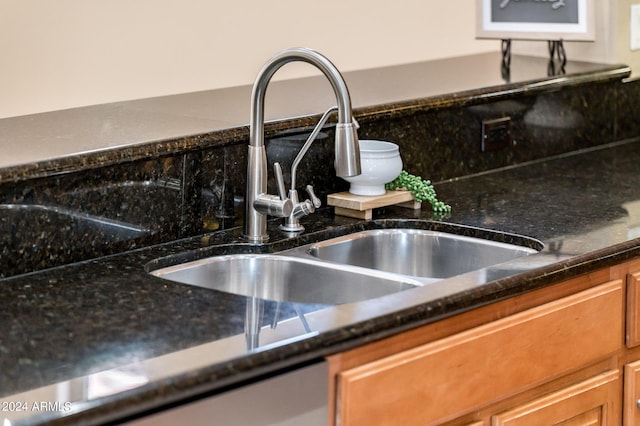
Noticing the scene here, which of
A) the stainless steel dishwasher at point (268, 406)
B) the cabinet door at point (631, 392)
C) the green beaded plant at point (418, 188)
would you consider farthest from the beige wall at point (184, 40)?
the stainless steel dishwasher at point (268, 406)

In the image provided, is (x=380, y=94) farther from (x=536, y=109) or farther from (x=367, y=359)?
(x=367, y=359)

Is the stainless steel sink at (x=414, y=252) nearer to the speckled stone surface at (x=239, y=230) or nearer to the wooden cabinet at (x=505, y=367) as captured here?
the speckled stone surface at (x=239, y=230)

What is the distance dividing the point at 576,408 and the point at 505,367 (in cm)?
26

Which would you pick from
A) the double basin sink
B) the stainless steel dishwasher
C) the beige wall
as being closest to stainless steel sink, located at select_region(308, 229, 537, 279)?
the double basin sink

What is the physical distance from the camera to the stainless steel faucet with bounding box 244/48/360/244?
6.02 feet

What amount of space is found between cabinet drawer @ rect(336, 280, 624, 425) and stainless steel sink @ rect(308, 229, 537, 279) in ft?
0.73

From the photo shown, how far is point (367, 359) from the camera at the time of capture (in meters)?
1.57

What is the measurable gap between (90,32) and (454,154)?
4.23ft

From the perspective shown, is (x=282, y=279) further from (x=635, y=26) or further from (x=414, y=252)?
(x=635, y=26)

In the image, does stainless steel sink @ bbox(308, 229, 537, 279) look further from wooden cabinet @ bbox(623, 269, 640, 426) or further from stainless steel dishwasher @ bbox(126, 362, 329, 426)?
stainless steel dishwasher @ bbox(126, 362, 329, 426)

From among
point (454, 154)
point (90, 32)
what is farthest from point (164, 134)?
point (90, 32)

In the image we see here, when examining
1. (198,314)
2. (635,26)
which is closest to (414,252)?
(198,314)

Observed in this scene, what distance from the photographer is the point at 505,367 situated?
1771 millimetres

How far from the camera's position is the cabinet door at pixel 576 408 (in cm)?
184
